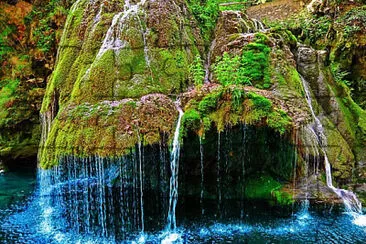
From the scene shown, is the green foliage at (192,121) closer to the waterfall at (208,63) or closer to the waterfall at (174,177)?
the waterfall at (174,177)

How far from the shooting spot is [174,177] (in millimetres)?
6398

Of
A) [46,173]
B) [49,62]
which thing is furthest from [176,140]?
[49,62]

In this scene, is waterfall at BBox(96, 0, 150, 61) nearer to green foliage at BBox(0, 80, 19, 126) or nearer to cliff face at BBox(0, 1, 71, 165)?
cliff face at BBox(0, 1, 71, 165)

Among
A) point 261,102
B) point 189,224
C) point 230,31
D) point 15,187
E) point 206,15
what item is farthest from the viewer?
point 15,187

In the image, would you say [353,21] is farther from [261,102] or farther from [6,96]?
[6,96]

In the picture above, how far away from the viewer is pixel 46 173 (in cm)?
667

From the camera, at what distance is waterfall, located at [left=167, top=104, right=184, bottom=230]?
6129mm

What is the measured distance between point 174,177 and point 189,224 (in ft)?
3.18

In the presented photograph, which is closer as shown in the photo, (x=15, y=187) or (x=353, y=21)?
(x=15, y=187)

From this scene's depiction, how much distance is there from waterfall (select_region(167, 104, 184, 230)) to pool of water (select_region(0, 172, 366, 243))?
137mm

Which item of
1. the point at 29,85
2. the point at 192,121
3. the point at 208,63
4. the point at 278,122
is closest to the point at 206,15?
the point at 208,63

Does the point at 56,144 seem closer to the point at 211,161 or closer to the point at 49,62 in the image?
the point at 211,161

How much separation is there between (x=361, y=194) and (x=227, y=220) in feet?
9.63

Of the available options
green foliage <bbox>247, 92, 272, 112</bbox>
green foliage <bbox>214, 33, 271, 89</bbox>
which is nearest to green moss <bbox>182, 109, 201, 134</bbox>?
green foliage <bbox>247, 92, 272, 112</bbox>
